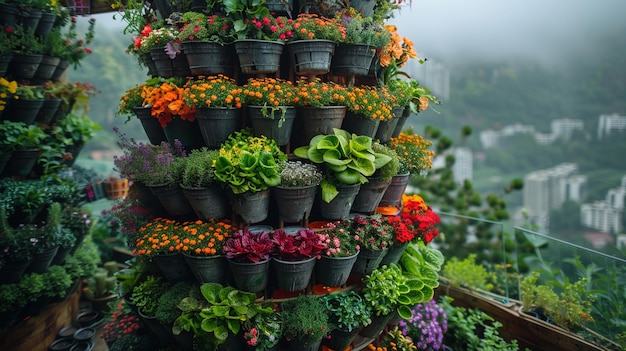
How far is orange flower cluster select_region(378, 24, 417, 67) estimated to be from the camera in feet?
13.6

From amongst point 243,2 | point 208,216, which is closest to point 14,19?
point 243,2

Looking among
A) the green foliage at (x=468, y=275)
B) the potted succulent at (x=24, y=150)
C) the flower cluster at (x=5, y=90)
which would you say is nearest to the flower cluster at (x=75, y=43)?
the flower cluster at (x=5, y=90)

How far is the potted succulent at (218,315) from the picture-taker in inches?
127

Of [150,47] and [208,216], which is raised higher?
[150,47]

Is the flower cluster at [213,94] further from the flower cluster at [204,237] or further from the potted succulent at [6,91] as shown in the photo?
the potted succulent at [6,91]

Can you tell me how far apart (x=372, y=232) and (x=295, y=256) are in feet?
3.01

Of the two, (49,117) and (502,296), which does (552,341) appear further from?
(49,117)

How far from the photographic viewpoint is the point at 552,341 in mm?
4246

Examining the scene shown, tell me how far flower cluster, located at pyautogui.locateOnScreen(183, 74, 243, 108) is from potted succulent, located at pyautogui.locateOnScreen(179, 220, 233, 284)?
1116 millimetres

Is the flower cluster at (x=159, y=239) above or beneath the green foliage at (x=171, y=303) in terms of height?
above

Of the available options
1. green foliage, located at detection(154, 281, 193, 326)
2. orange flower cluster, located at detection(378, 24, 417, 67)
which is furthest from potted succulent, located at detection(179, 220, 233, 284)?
orange flower cluster, located at detection(378, 24, 417, 67)

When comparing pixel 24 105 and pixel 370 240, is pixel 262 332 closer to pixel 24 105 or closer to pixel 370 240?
pixel 370 240

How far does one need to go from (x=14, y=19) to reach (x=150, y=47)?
9.03ft

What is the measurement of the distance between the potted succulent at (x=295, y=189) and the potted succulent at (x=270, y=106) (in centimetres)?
34
